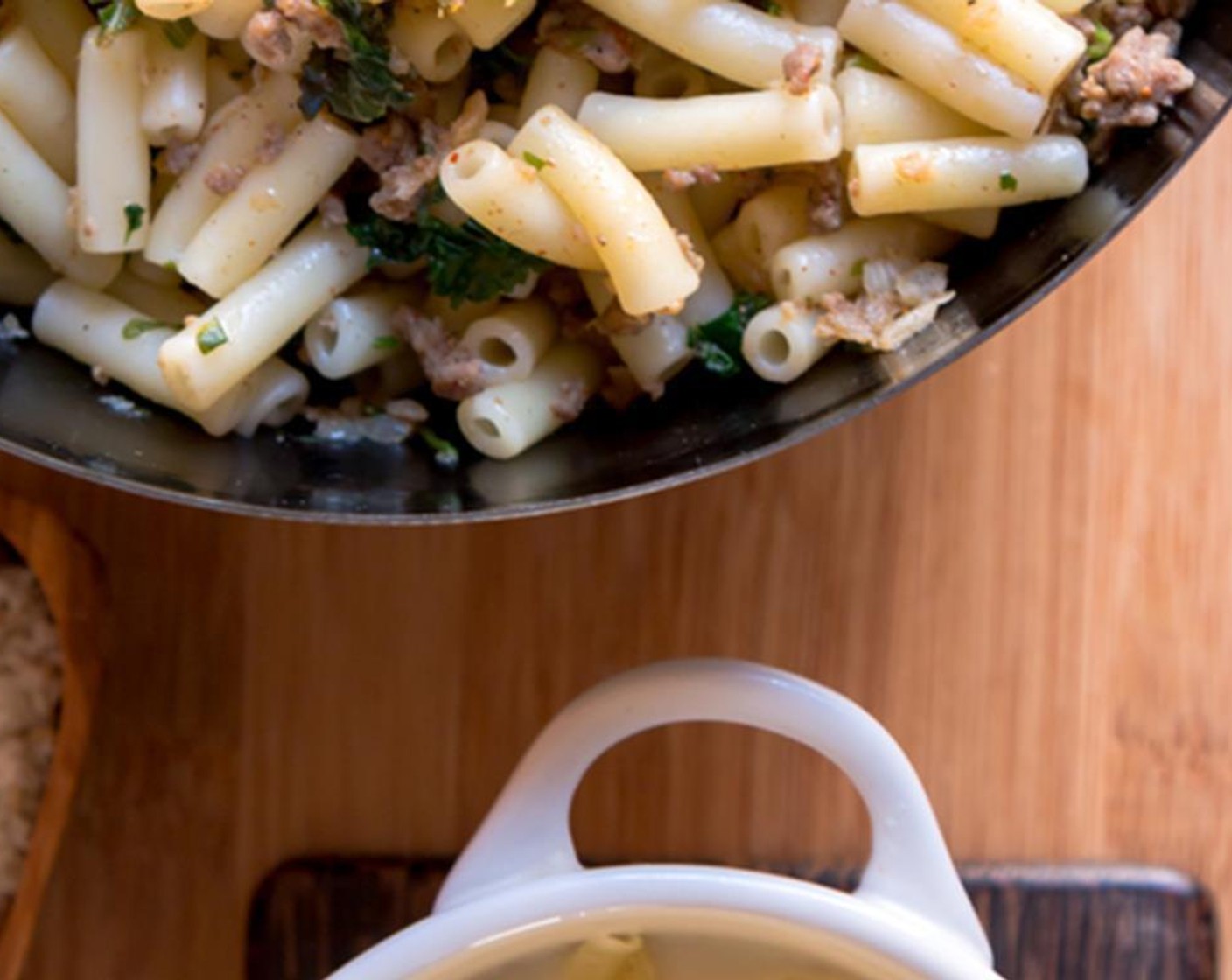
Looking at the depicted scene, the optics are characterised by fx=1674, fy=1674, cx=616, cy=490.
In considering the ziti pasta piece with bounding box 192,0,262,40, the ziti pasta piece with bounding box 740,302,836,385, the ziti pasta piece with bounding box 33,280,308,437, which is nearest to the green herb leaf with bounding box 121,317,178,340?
the ziti pasta piece with bounding box 33,280,308,437

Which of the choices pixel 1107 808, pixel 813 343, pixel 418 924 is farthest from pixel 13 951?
pixel 1107 808

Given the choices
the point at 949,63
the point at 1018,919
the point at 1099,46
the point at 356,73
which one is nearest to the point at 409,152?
the point at 356,73

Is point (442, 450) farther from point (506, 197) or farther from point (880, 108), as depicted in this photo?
point (880, 108)

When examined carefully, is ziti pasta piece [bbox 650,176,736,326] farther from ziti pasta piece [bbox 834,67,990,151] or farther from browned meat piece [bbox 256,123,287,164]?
browned meat piece [bbox 256,123,287,164]

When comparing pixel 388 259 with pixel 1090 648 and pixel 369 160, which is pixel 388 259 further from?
pixel 1090 648

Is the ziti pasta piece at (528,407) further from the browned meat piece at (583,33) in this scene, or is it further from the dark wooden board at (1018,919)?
the dark wooden board at (1018,919)

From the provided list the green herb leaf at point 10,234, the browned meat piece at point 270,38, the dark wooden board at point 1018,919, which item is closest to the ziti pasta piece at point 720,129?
the browned meat piece at point 270,38
